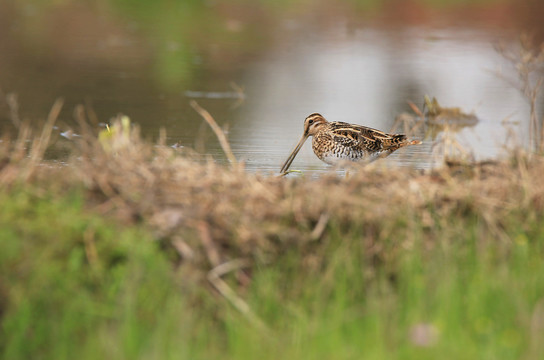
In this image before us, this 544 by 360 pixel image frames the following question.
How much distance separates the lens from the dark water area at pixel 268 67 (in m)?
9.10

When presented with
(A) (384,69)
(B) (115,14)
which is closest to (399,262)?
(A) (384,69)

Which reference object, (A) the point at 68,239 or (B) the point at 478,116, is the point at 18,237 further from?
(B) the point at 478,116

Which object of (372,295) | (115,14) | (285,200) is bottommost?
(372,295)

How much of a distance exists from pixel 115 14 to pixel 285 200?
15.7 m

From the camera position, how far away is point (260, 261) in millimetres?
4211

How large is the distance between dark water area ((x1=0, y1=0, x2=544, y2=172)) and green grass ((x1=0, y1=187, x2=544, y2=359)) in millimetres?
1162

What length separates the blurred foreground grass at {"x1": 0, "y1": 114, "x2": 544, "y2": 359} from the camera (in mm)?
3605

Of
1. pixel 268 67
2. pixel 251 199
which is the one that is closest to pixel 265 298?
pixel 251 199

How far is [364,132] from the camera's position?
7.49m

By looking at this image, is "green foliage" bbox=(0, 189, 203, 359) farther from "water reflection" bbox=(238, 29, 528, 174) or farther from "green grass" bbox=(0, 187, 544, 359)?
"water reflection" bbox=(238, 29, 528, 174)

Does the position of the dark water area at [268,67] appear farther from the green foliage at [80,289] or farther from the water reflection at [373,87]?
the green foliage at [80,289]

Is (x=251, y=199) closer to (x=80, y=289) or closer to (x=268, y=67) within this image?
(x=80, y=289)

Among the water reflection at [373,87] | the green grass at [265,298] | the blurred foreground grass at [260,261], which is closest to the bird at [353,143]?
the water reflection at [373,87]

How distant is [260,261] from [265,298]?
11.5 inches
